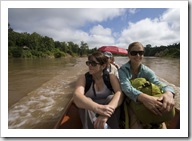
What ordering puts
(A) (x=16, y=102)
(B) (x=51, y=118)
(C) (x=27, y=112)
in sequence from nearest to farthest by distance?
1. (B) (x=51, y=118)
2. (C) (x=27, y=112)
3. (A) (x=16, y=102)

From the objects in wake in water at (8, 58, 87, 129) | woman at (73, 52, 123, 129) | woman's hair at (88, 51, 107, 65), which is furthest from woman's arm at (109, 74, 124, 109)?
wake in water at (8, 58, 87, 129)

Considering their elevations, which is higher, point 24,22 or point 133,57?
point 24,22

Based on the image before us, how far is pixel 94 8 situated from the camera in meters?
2.33

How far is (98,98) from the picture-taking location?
225cm

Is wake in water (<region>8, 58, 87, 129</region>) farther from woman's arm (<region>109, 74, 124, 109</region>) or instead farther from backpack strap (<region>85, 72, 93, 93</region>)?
woman's arm (<region>109, 74, 124, 109</region>)

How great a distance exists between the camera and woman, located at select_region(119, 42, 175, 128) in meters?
1.99

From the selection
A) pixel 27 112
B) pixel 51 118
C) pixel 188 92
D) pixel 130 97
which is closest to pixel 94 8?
pixel 130 97

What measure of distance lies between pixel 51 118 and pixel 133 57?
244 centimetres

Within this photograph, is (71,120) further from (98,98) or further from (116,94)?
(116,94)

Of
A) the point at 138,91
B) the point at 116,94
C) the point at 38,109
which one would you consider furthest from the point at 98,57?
the point at 38,109

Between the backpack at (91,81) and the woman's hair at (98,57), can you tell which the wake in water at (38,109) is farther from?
the woman's hair at (98,57)

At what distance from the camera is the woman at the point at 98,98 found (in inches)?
78.9

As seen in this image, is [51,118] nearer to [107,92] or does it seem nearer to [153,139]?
[107,92]

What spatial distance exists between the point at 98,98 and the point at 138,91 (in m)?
0.44
